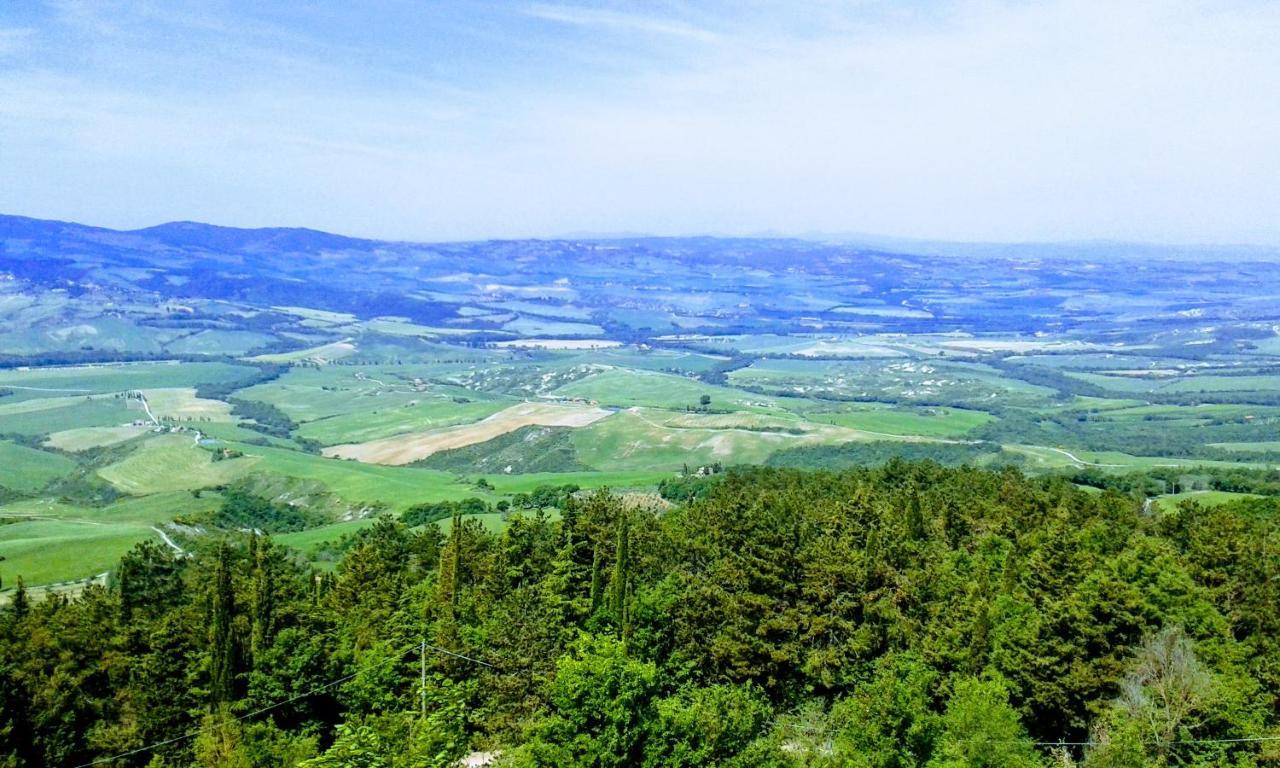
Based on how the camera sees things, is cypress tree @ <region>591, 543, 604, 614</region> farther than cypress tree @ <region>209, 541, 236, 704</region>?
Yes

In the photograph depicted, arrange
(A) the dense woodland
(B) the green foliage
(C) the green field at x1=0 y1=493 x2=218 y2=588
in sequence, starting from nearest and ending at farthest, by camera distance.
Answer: (A) the dense woodland < (C) the green field at x1=0 y1=493 x2=218 y2=588 < (B) the green foliage

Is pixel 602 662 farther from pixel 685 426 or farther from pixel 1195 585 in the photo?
pixel 685 426

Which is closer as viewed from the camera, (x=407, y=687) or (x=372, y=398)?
(x=407, y=687)

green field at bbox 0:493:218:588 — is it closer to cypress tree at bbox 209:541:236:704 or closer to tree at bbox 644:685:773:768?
cypress tree at bbox 209:541:236:704

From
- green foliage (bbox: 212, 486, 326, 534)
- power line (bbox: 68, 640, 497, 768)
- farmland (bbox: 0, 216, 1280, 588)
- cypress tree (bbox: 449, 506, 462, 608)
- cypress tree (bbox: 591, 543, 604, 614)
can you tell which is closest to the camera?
power line (bbox: 68, 640, 497, 768)

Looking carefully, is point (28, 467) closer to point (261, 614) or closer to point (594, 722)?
point (261, 614)

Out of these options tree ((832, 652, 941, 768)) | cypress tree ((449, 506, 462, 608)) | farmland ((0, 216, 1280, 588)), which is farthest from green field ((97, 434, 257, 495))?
tree ((832, 652, 941, 768))

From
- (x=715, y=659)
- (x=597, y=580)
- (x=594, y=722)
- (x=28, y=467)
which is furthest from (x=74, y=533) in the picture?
(x=594, y=722)

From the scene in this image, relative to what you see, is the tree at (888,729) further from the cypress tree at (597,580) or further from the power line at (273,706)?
the power line at (273,706)

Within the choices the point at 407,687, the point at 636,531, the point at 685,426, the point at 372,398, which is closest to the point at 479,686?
the point at 407,687
